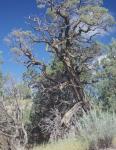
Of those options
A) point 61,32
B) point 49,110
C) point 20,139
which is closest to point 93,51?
point 61,32

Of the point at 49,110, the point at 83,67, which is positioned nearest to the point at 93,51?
the point at 83,67

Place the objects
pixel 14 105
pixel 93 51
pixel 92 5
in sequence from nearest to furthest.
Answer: pixel 14 105 → pixel 92 5 → pixel 93 51

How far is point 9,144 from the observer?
81.2ft

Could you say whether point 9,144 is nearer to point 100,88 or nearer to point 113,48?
point 100,88

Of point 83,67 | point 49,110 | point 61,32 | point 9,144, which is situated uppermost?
point 61,32

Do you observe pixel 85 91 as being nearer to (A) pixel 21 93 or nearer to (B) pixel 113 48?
(B) pixel 113 48

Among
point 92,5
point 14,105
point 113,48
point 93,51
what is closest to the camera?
point 14,105

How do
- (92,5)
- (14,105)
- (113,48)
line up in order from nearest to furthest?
1. (14,105)
2. (92,5)
3. (113,48)

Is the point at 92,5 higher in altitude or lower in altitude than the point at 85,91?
higher

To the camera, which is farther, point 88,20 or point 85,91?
point 85,91

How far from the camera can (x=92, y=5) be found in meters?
25.6

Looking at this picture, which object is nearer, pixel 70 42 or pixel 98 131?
pixel 98 131

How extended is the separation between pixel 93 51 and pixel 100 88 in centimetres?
272

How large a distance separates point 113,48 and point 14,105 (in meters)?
9.84
